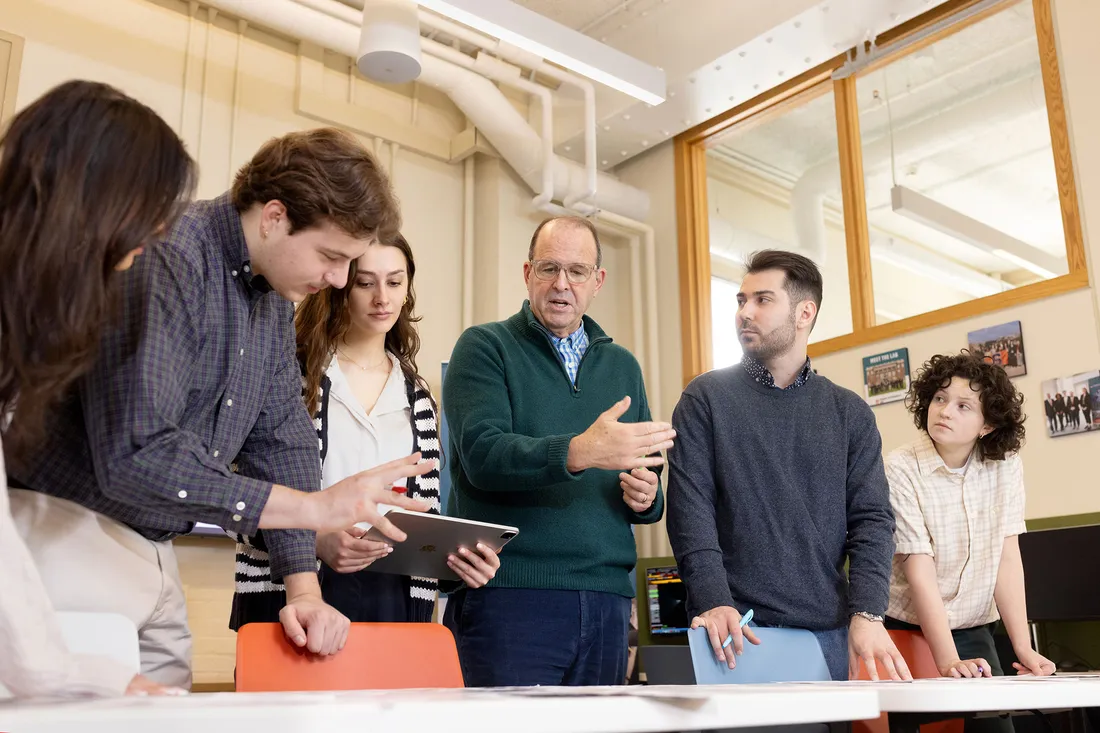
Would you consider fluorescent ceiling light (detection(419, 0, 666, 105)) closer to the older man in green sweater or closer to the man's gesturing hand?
the older man in green sweater

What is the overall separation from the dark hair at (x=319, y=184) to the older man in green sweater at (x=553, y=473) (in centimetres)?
59

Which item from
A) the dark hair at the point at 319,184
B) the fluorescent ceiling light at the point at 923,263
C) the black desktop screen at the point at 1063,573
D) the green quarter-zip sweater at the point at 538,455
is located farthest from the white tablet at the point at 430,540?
the fluorescent ceiling light at the point at 923,263

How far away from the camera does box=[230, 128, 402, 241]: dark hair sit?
138 cm

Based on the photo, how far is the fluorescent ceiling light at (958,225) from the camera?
14.2ft

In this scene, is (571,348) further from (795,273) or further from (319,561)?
(319,561)

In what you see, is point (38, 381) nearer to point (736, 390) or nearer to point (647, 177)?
point (736, 390)

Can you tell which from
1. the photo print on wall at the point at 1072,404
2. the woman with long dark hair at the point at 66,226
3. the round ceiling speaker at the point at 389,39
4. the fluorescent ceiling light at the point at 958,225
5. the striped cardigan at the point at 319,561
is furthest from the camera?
the fluorescent ceiling light at the point at 958,225

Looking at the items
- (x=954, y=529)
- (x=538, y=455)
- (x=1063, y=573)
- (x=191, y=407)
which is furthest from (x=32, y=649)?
(x=1063, y=573)

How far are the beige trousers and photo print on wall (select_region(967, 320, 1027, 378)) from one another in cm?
320

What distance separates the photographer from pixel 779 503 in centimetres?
200

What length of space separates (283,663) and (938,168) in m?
4.40

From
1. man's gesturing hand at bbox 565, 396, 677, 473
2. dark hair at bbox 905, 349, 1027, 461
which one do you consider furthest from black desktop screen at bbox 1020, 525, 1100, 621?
man's gesturing hand at bbox 565, 396, 677, 473

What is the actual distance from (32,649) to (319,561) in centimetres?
100

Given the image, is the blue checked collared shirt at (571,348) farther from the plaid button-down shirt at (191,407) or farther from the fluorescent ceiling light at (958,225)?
the fluorescent ceiling light at (958,225)
